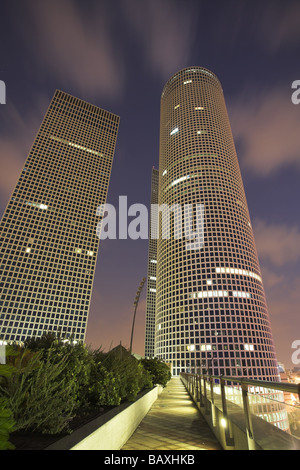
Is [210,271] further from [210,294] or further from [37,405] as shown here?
[37,405]

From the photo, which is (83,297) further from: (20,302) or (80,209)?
(80,209)

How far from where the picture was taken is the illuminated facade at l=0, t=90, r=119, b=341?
11850cm

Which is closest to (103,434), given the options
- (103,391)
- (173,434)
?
(103,391)

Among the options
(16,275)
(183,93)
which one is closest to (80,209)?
(16,275)

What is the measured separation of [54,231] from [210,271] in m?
86.8

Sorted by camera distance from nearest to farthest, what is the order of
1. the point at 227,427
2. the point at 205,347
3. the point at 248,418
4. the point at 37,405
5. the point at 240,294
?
the point at 248,418 < the point at 37,405 < the point at 227,427 < the point at 205,347 < the point at 240,294

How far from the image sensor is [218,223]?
4759 inches

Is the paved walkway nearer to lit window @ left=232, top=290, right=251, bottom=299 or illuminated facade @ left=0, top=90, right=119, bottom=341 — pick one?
lit window @ left=232, top=290, right=251, bottom=299

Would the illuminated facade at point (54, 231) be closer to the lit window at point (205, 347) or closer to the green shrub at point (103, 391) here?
the lit window at point (205, 347)

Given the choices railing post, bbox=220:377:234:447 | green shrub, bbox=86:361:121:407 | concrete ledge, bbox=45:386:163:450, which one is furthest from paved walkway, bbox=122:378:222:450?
green shrub, bbox=86:361:121:407

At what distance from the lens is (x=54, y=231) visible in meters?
136

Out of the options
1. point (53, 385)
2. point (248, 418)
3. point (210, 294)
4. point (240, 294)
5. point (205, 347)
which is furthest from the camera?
point (210, 294)

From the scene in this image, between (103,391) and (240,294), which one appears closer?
(103,391)

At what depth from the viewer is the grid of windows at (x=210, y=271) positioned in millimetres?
100375
